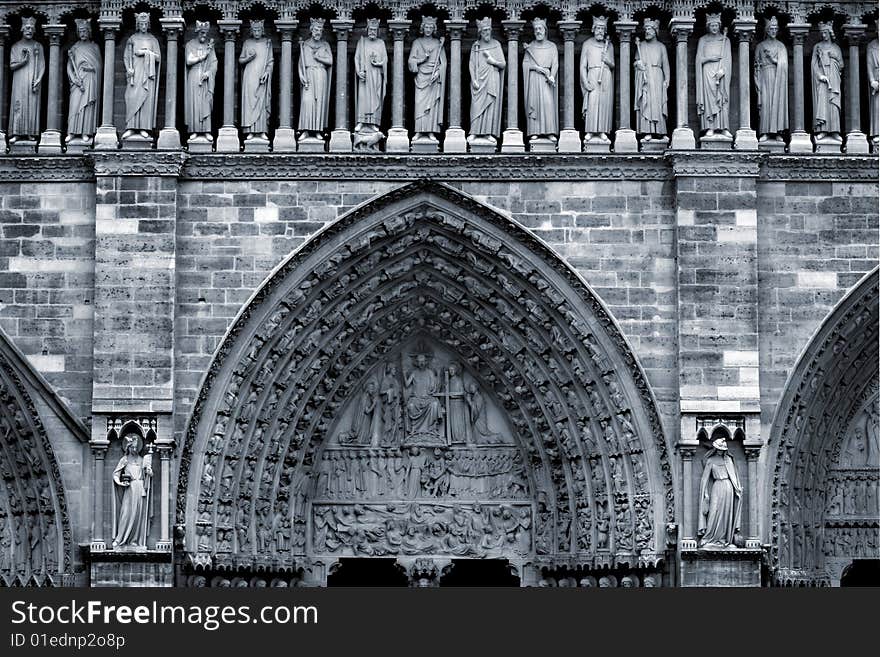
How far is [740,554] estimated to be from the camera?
25578mm

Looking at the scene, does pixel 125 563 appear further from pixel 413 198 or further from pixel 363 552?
pixel 413 198

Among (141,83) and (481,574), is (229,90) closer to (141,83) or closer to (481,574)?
(141,83)

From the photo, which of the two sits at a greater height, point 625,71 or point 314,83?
point 625,71

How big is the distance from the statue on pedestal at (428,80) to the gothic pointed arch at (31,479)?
4.59 metres

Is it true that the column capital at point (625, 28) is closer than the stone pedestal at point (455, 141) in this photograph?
No

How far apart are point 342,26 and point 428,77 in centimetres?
102

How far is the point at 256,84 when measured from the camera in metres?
26.3

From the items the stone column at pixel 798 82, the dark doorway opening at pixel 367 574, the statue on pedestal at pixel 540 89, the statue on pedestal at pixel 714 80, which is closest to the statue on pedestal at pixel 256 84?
the statue on pedestal at pixel 540 89

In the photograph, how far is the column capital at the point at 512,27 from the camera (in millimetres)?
26453

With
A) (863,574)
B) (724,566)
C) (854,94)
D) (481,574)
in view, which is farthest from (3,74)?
(863,574)

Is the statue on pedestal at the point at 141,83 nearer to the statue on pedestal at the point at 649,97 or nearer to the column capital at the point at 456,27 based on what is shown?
the column capital at the point at 456,27

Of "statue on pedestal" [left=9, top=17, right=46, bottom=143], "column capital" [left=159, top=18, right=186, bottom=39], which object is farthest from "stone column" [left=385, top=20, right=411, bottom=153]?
"statue on pedestal" [left=9, top=17, right=46, bottom=143]

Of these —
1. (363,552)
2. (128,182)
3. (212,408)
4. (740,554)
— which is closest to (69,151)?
(128,182)

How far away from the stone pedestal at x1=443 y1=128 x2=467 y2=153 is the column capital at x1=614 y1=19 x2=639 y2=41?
1911 millimetres
